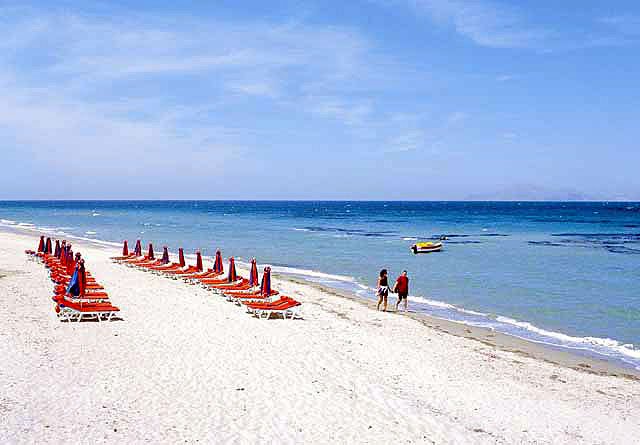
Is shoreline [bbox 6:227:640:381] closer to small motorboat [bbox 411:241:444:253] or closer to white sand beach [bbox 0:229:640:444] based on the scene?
white sand beach [bbox 0:229:640:444]

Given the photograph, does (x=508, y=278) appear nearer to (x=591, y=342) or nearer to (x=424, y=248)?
(x=591, y=342)

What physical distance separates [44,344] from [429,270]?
20.4 meters

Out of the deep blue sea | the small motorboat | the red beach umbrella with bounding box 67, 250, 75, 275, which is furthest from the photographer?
the small motorboat

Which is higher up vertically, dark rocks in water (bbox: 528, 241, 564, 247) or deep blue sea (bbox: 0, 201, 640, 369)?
dark rocks in water (bbox: 528, 241, 564, 247)

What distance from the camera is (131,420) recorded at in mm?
7512

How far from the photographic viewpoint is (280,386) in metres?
9.23

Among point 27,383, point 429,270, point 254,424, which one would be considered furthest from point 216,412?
point 429,270

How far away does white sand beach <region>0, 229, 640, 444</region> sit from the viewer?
7504mm

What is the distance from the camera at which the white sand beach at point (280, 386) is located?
7504 mm

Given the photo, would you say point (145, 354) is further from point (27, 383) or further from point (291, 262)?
point (291, 262)

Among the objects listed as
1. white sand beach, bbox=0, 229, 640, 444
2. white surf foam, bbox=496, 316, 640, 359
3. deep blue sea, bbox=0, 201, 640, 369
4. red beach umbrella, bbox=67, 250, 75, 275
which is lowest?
white surf foam, bbox=496, 316, 640, 359

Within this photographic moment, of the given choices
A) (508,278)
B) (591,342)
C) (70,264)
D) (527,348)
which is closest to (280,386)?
(527,348)

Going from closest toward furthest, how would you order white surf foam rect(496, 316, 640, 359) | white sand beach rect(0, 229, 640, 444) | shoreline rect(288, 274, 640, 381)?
white sand beach rect(0, 229, 640, 444) → shoreline rect(288, 274, 640, 381) → white surf foam rect(496, 316, 640, 359)

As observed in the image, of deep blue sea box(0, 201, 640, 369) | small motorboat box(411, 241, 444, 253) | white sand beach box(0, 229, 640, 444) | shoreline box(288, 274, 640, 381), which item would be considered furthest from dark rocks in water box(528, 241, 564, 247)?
white sand beach box(0, 229, 640, 444)
